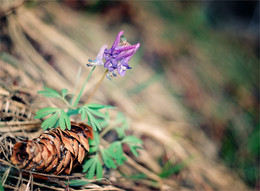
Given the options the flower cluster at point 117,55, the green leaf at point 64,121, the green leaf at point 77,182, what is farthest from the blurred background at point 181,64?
the green leaf at point 77,182

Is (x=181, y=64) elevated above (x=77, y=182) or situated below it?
above

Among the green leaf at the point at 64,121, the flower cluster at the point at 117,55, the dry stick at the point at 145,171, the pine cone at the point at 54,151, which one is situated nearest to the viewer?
the pine cone at the point at 54,151

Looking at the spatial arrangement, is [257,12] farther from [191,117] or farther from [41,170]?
[41,170]

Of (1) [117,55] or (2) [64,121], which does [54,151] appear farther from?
(1) [117,55]

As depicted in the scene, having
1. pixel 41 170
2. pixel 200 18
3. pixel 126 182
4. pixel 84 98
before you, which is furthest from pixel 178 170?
pixel 200 18

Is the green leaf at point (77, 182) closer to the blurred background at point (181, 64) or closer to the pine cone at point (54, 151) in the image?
the pine cone at point (54, 151)

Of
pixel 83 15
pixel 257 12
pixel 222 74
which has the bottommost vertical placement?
pixel 222 74

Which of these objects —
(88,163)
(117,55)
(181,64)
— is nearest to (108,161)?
(88,163)
